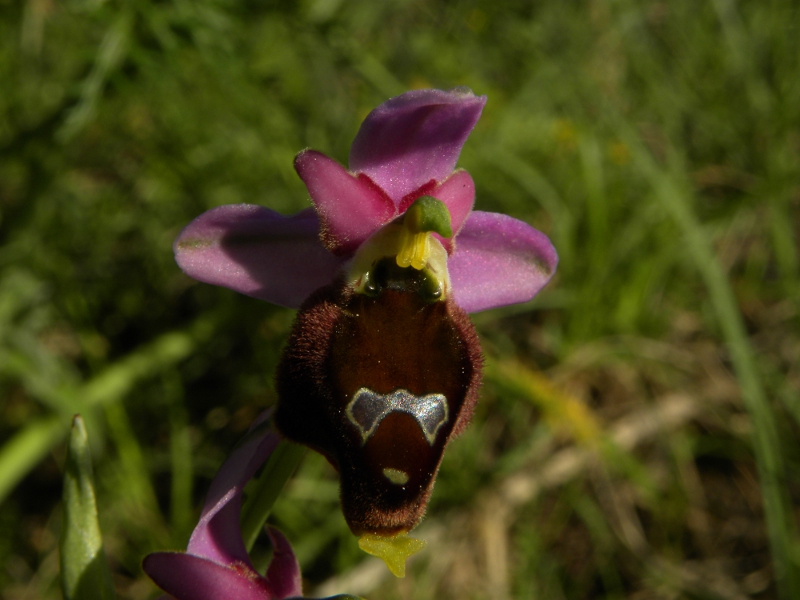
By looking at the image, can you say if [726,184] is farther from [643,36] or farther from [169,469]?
[169,469]

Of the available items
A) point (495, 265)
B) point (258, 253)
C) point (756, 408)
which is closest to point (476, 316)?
point (756, 408)

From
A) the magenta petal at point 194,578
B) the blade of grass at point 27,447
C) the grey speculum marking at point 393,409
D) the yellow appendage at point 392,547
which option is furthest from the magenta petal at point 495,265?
the blade of grass at point 27,447

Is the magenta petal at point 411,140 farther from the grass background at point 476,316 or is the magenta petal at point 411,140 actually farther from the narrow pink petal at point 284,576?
the grass background at point 476,316

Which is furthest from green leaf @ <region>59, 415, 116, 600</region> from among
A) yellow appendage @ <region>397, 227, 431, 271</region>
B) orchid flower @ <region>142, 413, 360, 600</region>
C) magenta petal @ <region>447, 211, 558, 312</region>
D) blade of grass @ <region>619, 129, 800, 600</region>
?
blade of grass @ <region>619, 129, 800, 600</region>

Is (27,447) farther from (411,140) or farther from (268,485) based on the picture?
(411,140)

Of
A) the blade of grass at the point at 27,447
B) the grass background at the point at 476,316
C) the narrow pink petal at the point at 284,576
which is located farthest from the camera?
the grass background at the point at 476,316

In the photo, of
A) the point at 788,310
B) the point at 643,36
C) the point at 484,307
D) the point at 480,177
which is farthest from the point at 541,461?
the point at 643,36

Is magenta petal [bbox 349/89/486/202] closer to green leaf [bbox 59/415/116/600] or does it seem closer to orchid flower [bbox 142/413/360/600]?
orchid flower [bbox 142/413/360/600]
